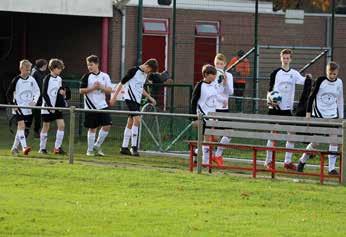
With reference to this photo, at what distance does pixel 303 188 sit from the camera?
641 inches

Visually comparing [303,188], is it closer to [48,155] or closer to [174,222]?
[174,222]

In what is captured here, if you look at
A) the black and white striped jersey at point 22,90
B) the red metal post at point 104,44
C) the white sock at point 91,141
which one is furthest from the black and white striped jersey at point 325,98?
the red metal post at point 104,44

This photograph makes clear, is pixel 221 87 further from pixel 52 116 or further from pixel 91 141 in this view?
pixel 52 116

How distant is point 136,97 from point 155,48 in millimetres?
14251

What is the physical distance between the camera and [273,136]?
17.8 metres

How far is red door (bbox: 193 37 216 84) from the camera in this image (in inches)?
1449

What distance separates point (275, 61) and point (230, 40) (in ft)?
6.93

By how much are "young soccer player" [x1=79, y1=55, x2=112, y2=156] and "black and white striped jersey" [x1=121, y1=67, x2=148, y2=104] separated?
504mm

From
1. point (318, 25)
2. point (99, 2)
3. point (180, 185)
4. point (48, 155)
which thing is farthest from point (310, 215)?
point (318, 25)

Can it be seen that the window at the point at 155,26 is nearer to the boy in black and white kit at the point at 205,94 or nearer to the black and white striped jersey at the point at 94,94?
the black and white striped jersey at the point at 94,94

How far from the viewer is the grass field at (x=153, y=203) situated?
40.2 ft

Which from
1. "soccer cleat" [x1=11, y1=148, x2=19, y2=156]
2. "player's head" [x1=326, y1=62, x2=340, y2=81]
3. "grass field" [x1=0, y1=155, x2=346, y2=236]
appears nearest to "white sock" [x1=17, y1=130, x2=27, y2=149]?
"soccer cleat" [x1=11, y1=148, x2=19, y2=156]

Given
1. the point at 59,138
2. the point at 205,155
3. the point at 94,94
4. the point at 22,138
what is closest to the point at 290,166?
the point at 205,155

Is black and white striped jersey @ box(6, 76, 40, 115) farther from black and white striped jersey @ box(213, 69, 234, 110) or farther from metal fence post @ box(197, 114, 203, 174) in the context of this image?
metal fence post @ box(197, 114, 203, 174)
